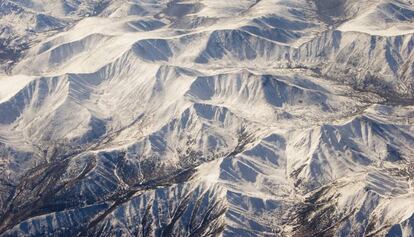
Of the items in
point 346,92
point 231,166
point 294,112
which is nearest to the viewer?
point 231,166

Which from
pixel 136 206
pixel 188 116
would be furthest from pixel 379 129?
pixel 136 206

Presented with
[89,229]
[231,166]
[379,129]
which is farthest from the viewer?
[379,129]

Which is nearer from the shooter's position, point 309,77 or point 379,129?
point 379,129

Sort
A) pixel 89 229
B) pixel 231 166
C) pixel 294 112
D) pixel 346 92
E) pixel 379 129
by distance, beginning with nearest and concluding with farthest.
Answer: pixel 89 229
pixel 231 166
pixel 379 129
pixel 294 112
pixel 346 92

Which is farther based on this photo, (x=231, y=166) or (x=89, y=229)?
(x=231, y=166)

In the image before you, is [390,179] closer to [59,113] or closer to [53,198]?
[53,198]

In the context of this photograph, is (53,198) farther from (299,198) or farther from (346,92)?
(346,92)

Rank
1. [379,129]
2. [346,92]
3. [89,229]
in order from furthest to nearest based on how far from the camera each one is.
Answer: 1. [346,92]
2. [379,129]
3. [89,229]

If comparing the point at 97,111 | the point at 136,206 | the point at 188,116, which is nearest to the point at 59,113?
the point at 97,111

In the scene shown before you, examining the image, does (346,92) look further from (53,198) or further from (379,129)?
(53,198)
